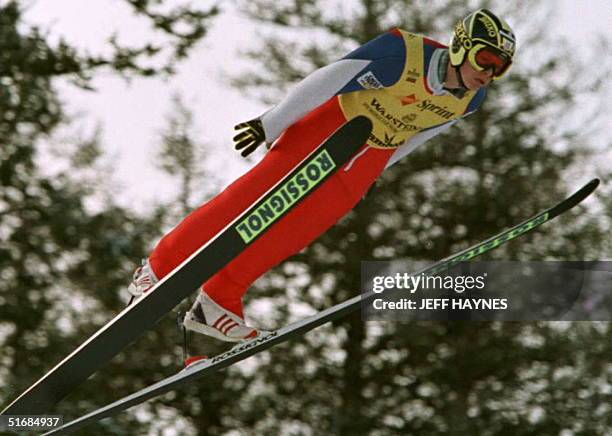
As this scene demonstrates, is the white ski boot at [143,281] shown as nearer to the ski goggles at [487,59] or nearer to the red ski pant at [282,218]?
the red ski pant at [282,218]

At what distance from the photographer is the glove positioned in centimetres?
371

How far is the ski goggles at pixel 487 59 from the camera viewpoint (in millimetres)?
3547

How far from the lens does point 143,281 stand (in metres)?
3.90

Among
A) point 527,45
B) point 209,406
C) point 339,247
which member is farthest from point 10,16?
point 527,45

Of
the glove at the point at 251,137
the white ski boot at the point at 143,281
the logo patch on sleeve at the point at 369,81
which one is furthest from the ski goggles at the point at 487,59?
the white ski boot at the point at 143,281

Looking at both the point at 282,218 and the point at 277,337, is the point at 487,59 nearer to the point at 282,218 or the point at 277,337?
the point at 282,218

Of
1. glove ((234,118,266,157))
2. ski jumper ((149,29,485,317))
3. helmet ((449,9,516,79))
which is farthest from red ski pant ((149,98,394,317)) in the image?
helmet ((449,9,516,79))

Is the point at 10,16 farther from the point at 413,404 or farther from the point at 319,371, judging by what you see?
the point at 413,404

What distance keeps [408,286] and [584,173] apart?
8.34 m

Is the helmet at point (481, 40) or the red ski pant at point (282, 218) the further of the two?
the red ski pant at point (282, 218)

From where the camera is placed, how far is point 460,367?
12016 mm

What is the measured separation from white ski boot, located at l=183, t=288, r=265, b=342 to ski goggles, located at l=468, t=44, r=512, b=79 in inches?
59.7

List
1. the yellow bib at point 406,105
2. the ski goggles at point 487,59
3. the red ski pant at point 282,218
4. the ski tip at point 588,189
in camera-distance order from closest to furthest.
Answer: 1. the ski goggles at point 487,59
2. the yellow bib at point 406,105
3. the red ski pant at point 282,218
4. the ski tip at point 588,189

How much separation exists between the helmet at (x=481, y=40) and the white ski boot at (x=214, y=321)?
4.82 ft
